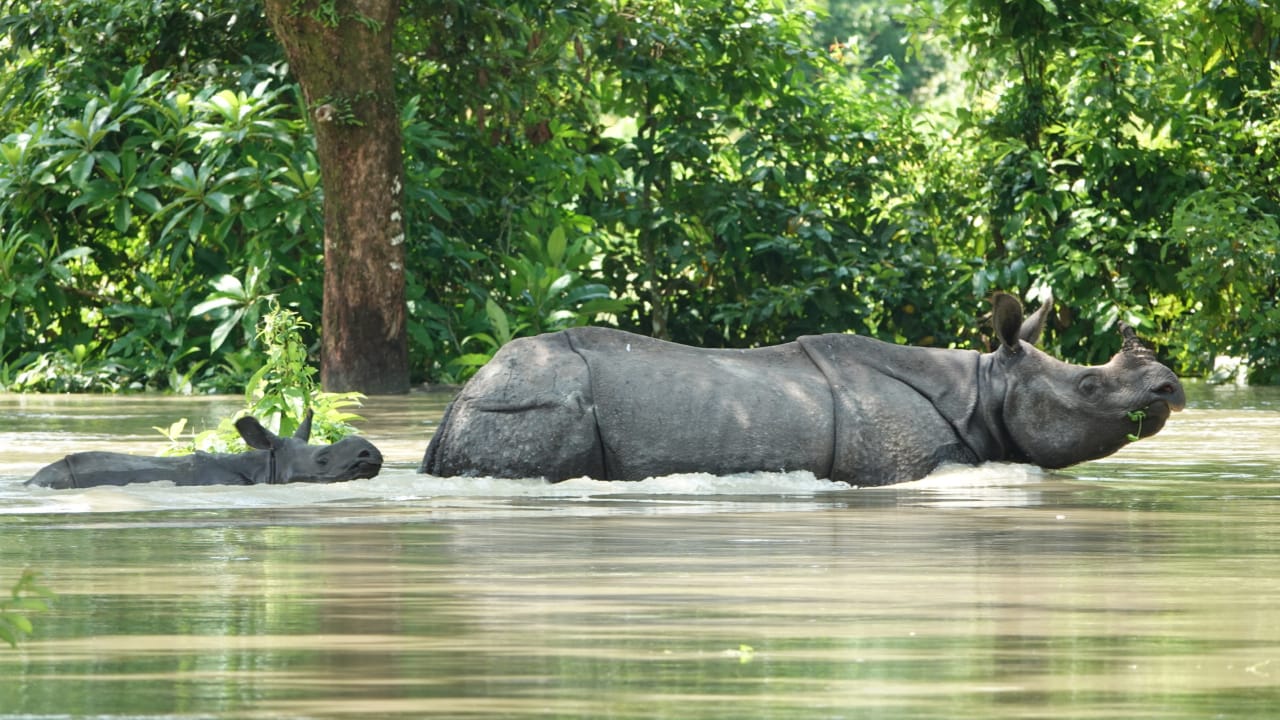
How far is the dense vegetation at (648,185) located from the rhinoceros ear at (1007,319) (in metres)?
7.41

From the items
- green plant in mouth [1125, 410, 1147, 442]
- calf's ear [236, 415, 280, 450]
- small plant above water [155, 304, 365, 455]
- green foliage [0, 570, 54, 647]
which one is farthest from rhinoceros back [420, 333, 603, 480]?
green foliage [0, 570, 54, 647]

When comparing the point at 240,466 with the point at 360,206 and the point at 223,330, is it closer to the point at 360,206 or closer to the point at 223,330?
the point at 360,206

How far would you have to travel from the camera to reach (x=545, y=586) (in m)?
5.25

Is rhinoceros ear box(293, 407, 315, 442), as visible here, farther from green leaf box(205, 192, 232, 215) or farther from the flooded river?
green leaf box(205, 192, 232, 215)

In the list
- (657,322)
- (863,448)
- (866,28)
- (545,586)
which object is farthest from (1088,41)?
(866,28)

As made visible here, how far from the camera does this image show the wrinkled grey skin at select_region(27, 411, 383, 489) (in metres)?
8.45

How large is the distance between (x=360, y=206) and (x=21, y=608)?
11648 mm

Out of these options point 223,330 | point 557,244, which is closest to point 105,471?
point 223,330

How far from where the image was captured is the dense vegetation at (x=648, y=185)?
17.4 m

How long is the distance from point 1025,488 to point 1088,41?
10844 mm

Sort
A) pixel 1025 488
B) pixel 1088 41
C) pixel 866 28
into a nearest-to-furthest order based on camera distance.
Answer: pixel 1025 488
pixel 1088 41
pixel 866 28

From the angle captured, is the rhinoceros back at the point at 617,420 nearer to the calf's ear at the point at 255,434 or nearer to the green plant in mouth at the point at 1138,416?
the calf's ear at the point at 255,434

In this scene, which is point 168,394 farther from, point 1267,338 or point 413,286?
point 1267,338

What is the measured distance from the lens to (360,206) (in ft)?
52.1
